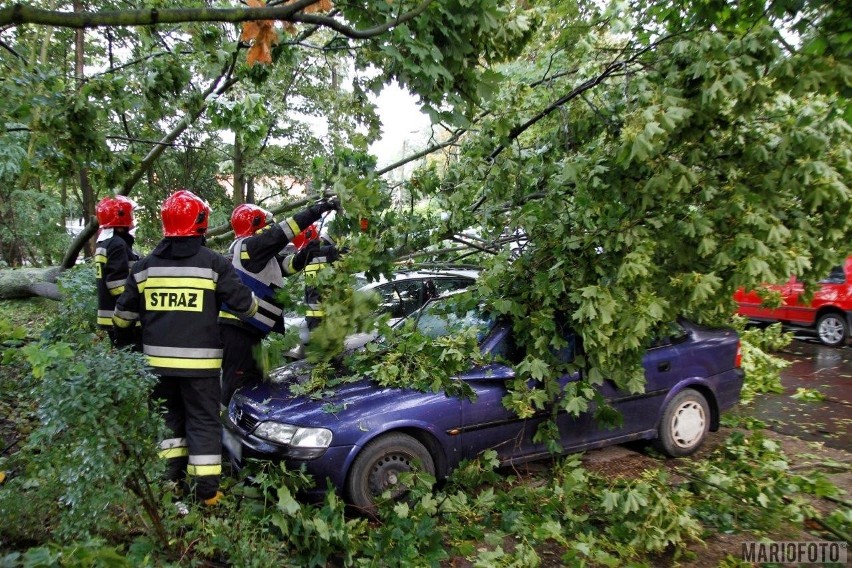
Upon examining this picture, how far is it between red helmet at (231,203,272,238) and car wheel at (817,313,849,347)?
29.2 feet

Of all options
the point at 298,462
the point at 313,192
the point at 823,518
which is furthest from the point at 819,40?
the point at 298,462

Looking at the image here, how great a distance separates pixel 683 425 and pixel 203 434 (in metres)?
3.70

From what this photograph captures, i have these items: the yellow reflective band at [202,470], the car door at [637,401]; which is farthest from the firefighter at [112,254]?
the car door at [637,401]

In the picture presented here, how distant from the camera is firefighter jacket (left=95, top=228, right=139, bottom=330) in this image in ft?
15.0

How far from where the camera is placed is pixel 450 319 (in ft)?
14.7

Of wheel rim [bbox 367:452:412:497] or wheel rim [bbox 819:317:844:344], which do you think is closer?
wheel rim [bbox 367:452:412:497]

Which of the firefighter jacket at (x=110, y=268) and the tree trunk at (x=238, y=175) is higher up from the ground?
the tree trunk at (x=238, y=175)

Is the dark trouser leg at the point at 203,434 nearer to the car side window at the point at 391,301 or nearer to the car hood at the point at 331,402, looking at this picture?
the car hood at the point at 331,402

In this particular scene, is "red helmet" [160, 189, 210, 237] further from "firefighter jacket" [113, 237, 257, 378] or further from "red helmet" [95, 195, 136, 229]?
"red helmet" [95, 195, 136, 229]

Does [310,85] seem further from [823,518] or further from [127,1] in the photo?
[823,518]

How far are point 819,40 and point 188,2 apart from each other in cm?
468

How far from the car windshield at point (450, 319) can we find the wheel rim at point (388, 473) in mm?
1023

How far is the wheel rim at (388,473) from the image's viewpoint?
3.57 metres

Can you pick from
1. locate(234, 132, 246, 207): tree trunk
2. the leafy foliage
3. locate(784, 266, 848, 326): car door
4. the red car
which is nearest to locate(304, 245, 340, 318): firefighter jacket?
the leafy foliage
